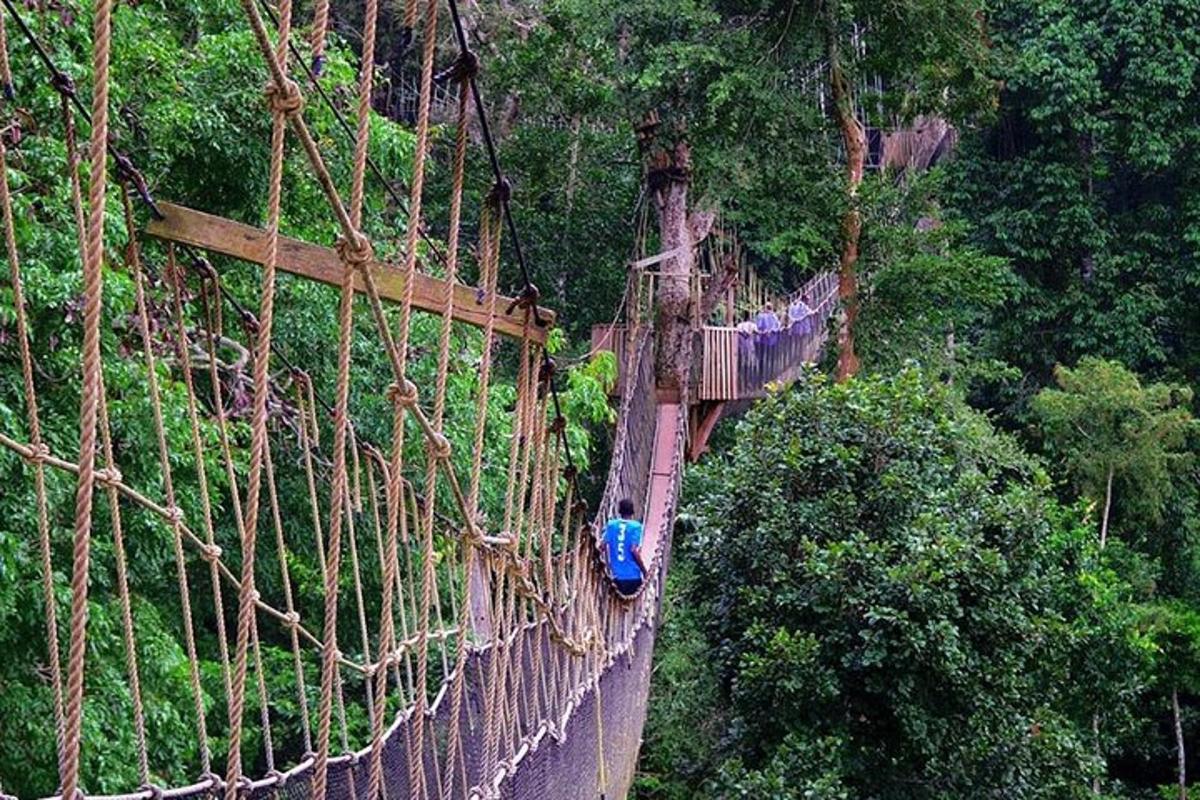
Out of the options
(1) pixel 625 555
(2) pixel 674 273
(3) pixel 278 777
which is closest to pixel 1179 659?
(2) pixel 674 273

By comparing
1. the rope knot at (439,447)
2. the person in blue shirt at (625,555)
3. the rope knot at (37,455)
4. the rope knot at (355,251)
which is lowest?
the person in blue shirt at (625,555)

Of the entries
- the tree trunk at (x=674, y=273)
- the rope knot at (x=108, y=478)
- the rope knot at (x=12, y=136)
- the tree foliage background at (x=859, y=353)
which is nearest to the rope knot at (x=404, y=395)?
the rope knot at (x=108, y=478)

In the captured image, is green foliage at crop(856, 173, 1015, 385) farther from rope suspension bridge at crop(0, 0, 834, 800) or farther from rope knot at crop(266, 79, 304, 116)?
rope knot at crop(266, 79, 304, 116)

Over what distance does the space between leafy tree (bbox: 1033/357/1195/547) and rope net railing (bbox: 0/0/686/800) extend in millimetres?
4025

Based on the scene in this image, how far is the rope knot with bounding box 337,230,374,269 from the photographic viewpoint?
1591 millimetres

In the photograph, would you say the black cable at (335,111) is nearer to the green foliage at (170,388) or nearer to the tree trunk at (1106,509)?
the green foliage at (170,388)

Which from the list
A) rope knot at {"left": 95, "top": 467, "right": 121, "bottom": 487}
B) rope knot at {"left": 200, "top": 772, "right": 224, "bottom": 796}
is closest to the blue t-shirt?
rope knot at {"left": 200, "top": 772, "right": 224, "bottom": 796}

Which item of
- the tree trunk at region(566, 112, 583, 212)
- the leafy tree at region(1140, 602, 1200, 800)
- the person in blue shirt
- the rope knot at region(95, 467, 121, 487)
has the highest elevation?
the tree trunk at region(566, 112, 583, 212)

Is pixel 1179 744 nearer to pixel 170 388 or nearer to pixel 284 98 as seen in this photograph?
pixel 170 388

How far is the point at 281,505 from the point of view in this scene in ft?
16.2

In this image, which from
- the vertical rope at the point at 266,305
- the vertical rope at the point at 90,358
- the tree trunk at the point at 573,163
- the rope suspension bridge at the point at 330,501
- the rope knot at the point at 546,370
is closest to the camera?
the vertical rope at the point at 90,358

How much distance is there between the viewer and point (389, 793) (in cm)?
280

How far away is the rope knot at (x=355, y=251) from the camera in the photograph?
1.59 meters

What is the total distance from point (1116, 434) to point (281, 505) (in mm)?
6304
